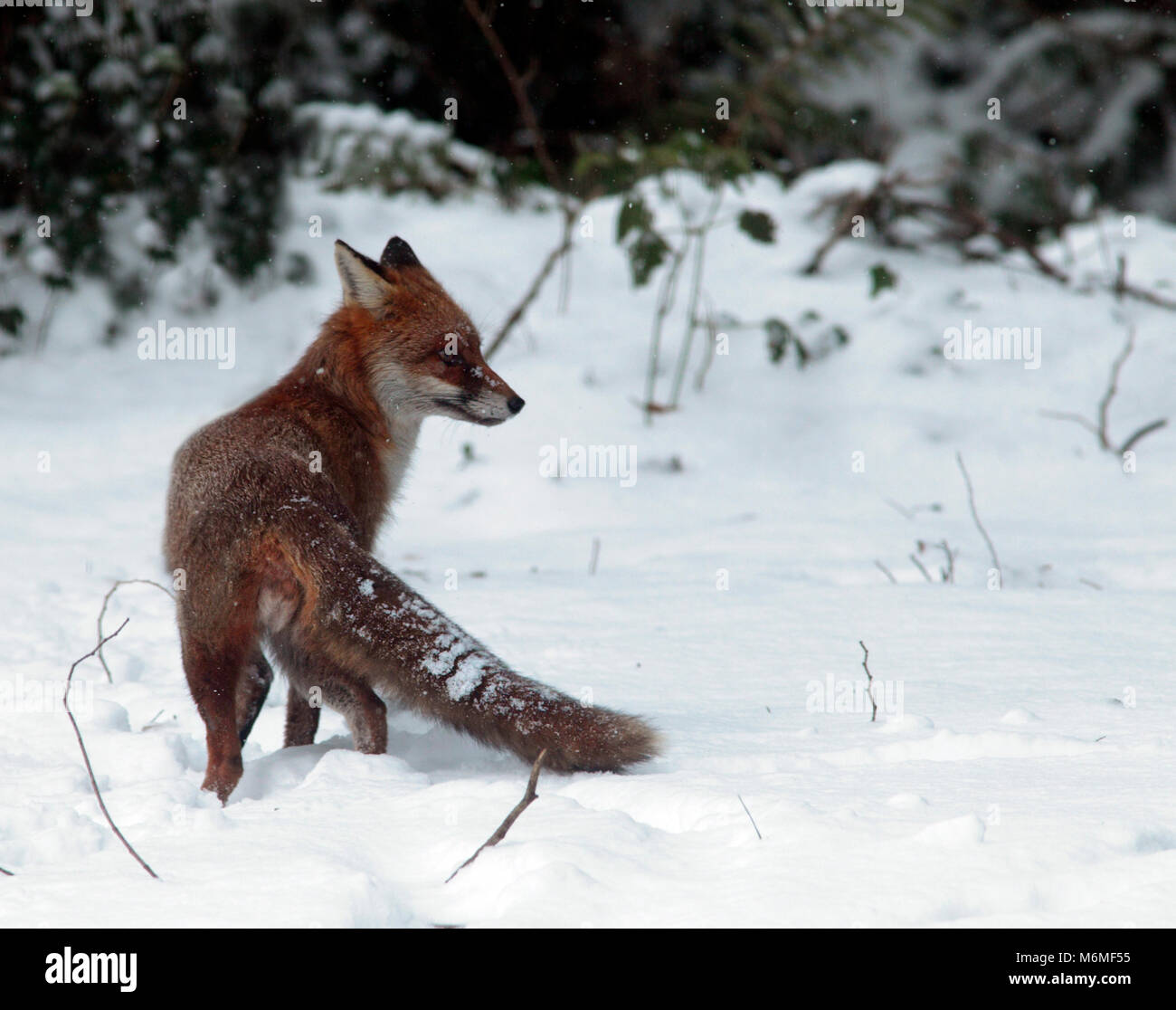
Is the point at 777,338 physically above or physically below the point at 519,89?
below

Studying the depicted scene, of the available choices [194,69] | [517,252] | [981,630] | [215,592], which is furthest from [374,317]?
[194,69]

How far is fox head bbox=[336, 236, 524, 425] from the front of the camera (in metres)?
4.57

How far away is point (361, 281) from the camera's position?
15.1ft

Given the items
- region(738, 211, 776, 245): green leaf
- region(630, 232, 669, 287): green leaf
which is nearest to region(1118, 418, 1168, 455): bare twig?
region(738, 211, 776, 245): green leaf

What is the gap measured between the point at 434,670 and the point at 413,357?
1583 millimetres

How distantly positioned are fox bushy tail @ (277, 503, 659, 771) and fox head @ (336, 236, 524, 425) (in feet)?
3.80

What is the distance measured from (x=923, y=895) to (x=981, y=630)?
2.60 m

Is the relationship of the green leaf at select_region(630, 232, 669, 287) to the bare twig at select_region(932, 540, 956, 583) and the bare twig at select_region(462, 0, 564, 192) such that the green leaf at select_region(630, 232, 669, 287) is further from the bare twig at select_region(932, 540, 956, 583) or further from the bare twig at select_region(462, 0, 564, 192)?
the bare twig at select_region(932, 540, 956, 583)

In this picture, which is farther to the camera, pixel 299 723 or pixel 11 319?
pixel 11 319

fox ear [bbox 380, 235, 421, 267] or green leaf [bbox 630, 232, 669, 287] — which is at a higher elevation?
green leaf [bbox 630, 232, 669, 287]

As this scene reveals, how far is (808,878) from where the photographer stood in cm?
239

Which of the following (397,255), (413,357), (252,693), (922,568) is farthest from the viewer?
Answer: (922,568)

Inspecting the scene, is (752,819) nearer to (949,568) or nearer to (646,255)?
(949,568)

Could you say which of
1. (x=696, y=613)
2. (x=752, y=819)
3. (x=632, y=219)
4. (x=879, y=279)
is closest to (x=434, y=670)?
(x=752, y=819)
